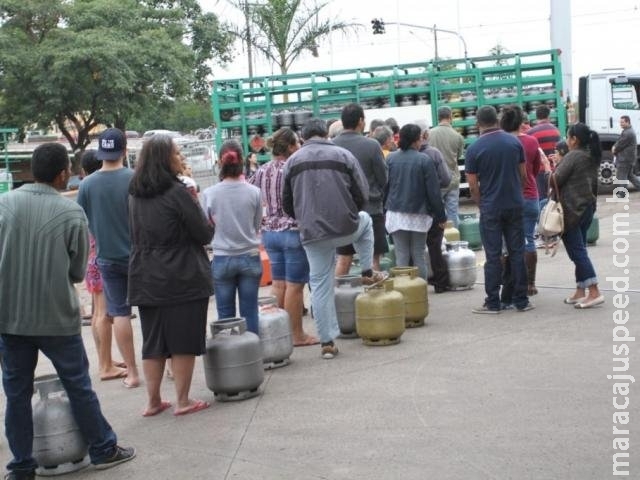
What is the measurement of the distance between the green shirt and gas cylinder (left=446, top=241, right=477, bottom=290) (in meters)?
5.92

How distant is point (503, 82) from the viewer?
66.4 feet

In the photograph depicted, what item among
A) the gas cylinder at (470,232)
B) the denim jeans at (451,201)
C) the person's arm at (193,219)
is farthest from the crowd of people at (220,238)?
the gas cylinder at (470,232)

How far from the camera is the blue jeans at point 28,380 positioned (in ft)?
17.3

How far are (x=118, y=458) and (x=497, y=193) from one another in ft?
15.0

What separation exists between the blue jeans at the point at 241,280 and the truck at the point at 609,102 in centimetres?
1712

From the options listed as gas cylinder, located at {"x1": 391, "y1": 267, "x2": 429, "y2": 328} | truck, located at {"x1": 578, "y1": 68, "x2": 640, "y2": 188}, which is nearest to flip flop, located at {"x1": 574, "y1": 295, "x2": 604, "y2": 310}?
gas cylinder, located at {"x1": 391, "y1": 267, "x2": 429, "y2": 328}

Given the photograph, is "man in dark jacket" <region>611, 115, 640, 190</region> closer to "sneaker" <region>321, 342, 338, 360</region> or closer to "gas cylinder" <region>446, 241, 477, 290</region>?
"gas cylinder" <region>446, 241, 477, 290</region>

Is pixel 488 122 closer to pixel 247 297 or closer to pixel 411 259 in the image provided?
pixel 411 259

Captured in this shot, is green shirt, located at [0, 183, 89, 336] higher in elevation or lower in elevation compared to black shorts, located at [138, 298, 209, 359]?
higher

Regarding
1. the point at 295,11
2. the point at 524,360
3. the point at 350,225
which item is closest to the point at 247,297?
the point at 350,225

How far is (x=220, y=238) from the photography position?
7.16 metres

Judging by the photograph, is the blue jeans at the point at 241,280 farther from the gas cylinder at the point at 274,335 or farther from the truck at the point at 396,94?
the truck at the point at 396,94

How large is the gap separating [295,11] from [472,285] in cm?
2048

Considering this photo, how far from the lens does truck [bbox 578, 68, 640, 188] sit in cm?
2275
